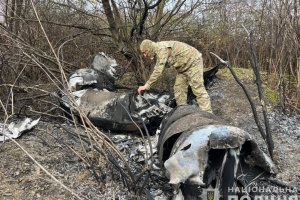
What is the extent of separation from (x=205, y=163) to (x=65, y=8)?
18.6ft

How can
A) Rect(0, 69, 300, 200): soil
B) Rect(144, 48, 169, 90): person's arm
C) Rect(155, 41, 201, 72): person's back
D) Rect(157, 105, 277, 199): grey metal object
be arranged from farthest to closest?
Rect(155, 41, 201, 72): person's back
Rect(144, 48, 169, 90): person's arm
Rect(0, 69, 300, 200): soil
Rect(157, 105, 277, 199): grey metal object

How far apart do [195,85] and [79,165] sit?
2.49m

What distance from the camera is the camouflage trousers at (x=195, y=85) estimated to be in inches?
214

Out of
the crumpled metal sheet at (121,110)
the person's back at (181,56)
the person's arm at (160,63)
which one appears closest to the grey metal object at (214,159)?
the crumpled metal sheet at (121,110)

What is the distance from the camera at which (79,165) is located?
3.73 metres

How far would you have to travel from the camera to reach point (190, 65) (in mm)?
5488

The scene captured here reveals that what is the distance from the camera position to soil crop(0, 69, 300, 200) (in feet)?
10.7

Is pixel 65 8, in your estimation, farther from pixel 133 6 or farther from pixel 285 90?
pixel 285 90

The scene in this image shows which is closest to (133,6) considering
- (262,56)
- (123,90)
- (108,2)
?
(108,2)

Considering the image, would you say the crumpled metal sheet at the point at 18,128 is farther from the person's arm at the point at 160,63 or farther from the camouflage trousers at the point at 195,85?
the camouflage trousers at the point at 195,85

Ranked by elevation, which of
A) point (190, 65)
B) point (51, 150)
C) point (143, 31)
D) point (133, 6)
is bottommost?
point (51, 150)

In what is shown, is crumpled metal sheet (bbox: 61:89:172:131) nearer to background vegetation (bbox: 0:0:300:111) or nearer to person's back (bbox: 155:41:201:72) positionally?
person's back (bbox: 155:41:201:72)

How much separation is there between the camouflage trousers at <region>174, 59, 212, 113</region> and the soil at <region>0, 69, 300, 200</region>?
546 millimetres

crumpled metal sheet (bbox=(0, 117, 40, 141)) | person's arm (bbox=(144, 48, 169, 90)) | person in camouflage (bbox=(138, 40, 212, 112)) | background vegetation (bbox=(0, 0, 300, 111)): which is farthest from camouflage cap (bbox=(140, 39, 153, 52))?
crumpled metal sheet (bbox=(0, 117, 40, 141))
